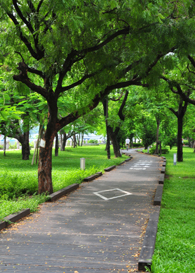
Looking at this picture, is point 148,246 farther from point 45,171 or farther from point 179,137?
point 179,137

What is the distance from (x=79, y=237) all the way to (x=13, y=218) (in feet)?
5.71

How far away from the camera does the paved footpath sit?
4180 millimetres

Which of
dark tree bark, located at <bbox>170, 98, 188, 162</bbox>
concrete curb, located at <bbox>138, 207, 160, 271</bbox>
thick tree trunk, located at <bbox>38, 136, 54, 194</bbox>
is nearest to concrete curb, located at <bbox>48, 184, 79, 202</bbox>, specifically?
thick tree trunk, located at <bbox>38, 136, 54, 194</bbox>

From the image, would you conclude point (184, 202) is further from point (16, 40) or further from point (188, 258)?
point (16, 40)

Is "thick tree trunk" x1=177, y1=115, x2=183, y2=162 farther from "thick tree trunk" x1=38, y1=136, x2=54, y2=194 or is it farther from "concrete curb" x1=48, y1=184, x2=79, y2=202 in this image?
"thick tree trunk" x1=38, y1=136, x2=54, y2=194

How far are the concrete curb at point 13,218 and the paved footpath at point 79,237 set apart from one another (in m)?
0.13

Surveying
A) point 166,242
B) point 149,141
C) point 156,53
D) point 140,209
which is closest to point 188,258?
point 166,242

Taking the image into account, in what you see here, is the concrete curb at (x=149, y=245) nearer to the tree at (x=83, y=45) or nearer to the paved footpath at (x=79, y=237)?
the paved footpath at (x=79, y=237)

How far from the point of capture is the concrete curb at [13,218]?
5865mm

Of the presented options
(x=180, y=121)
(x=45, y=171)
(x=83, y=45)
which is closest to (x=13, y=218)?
(x=45, y=171)

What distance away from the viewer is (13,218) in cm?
623

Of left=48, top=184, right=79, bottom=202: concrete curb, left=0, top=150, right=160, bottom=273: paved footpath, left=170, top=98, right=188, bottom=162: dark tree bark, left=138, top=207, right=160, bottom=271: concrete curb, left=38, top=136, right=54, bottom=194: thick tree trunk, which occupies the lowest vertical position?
left=0, top=150, right=160, bottom=273: paved footpath

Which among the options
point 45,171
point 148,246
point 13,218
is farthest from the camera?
point 45,171

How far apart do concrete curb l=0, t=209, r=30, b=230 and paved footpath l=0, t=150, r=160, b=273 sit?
0.42ft
